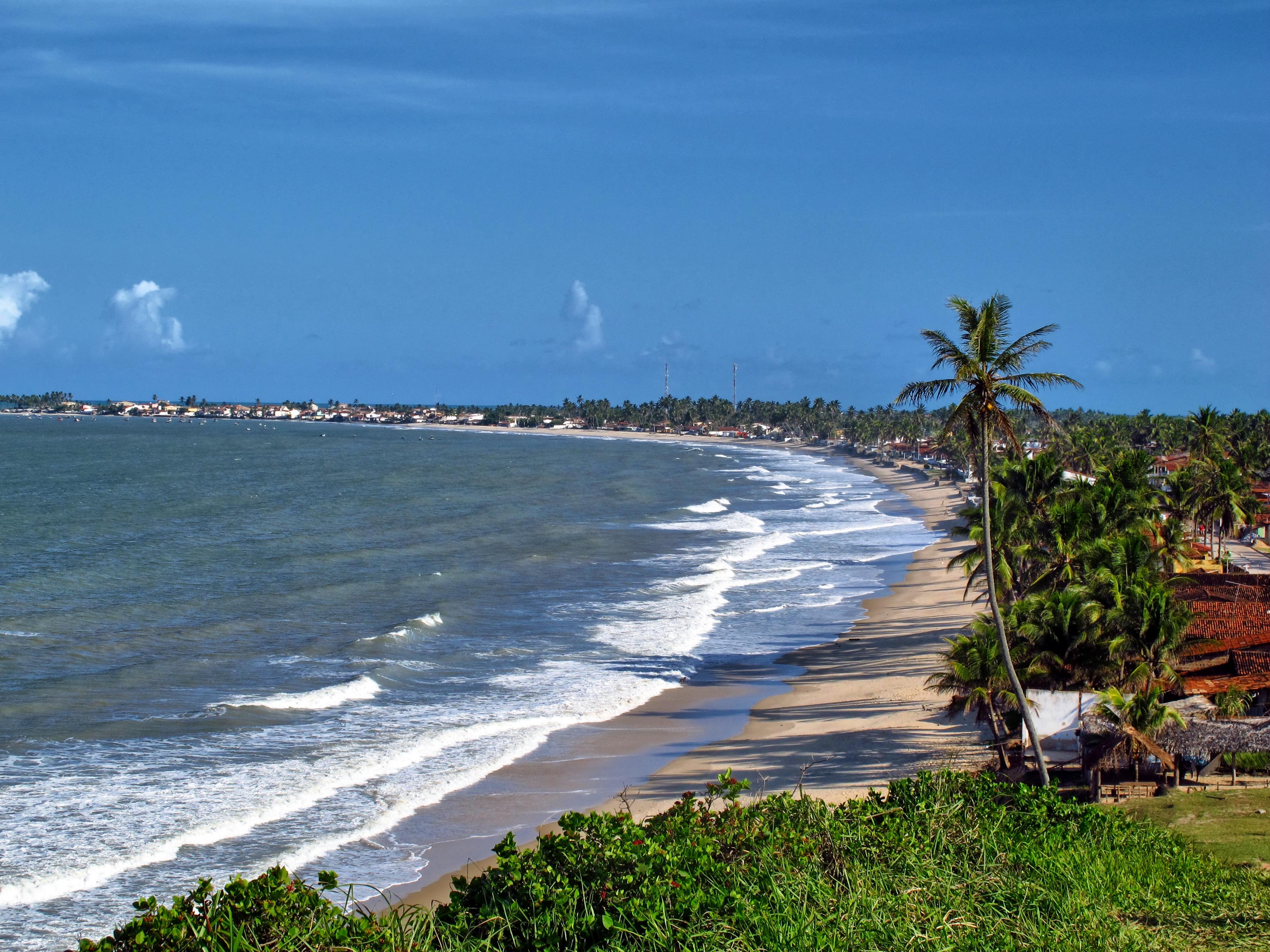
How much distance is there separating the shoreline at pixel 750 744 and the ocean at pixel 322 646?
2.59 ft

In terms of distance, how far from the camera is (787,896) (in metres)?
10.7

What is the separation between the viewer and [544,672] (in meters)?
30.7

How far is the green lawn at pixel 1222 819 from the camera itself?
50.4 ft

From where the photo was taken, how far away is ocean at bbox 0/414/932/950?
747 inches

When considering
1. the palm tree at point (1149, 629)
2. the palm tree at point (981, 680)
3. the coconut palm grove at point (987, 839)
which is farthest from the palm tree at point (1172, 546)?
the palm tree at point (981, 680)

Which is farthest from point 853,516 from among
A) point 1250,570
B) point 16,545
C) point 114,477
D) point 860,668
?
point 114,477

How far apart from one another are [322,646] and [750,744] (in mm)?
14976

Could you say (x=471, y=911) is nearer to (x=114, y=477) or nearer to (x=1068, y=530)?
(x=1068, y=530)

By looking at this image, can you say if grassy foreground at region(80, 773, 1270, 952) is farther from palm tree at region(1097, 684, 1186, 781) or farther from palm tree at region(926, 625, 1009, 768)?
palm tree at region(926, 625, 1009, 768)

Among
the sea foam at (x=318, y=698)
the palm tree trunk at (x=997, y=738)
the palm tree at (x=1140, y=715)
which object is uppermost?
the palm tree at (x=1140, y=715)

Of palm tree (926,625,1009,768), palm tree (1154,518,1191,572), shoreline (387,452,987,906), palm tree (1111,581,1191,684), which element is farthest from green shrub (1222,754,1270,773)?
palm tree (1154,518,1191,572)

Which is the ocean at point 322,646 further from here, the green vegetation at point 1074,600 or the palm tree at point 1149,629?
the palm tree at point 1149,629

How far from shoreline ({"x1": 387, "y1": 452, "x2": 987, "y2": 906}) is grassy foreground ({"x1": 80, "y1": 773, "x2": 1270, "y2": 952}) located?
4327 millimetres

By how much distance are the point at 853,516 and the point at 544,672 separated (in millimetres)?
47355
